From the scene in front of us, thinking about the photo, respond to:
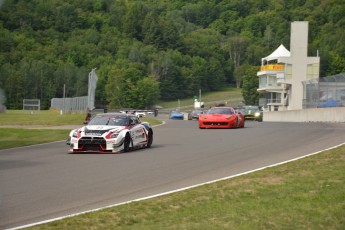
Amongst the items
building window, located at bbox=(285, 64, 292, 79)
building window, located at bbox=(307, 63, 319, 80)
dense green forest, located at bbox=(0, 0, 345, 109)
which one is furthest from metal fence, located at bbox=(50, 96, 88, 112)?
building window, located at bbox=(307, 63, 319, 80)

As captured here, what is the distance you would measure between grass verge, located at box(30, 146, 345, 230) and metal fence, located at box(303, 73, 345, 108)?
125 feet

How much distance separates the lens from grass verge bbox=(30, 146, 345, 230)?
27.5ft

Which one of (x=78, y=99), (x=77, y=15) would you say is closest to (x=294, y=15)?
(x=77, y=15)

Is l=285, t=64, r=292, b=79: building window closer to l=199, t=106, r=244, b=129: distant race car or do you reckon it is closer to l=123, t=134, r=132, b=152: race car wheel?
l=199, t=106, r=244, b=129: distant race car

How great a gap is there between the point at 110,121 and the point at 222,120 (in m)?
13.0

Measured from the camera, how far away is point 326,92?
5122 centimetres

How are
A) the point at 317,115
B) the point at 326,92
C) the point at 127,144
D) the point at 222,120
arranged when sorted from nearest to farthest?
the point at 127,144 < the point at 222,120 < the point at 317,115 < the point at 326,92

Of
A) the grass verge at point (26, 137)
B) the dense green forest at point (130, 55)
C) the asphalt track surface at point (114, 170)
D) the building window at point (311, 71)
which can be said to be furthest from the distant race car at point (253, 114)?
the dense green forest at point (130, 55)

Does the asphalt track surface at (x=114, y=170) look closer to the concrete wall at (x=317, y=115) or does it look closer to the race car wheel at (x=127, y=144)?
the race car wheel at (x=127, y=144)

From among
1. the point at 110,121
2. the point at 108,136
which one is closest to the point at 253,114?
the point at 110,121

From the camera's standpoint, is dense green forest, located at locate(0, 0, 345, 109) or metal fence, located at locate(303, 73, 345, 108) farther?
dense green forest, located at locate(0, 0, 345, 109)

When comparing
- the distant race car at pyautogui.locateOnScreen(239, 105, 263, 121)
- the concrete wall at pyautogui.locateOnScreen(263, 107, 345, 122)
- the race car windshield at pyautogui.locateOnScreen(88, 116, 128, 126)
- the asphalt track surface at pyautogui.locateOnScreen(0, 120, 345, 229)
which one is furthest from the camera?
the distant race car at pyautogui.locateOnScreen(239, 105, 263, 121)

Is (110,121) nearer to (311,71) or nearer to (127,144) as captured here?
(127,144)

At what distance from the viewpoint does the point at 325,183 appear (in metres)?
11.4
